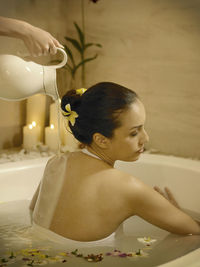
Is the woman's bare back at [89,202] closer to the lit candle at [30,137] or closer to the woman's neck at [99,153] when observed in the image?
the woman's neck at [99,153]

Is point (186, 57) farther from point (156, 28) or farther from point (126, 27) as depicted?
point (126, 27)

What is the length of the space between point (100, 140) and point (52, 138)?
131 cm

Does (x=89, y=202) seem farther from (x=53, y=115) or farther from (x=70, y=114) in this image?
(x=53, y=115)

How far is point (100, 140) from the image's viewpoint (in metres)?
1.56

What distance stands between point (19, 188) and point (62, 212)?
0.79m

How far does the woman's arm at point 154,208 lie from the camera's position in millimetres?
1513

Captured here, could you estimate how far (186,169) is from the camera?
2197mm

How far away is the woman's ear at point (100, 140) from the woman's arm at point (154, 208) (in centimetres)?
15

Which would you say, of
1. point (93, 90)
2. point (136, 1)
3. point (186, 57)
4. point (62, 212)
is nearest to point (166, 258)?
point (62, 212)

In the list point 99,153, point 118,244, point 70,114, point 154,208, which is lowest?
point 118,244

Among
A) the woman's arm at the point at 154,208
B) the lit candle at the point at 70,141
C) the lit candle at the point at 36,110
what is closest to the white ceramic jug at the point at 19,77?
the woman's arm at the point at 154,208

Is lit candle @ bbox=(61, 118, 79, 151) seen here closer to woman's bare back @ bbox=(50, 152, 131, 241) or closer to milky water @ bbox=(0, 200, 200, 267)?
milky water @ bbox=(0, 200, 200, 267)

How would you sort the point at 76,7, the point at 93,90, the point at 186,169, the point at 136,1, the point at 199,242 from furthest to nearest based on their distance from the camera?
1. the point at 76,7
2. the point at 136,1
3. the point at 186,169
4. the point at 199,242
5. the point at 93,90

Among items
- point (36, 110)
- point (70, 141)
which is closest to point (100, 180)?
point (70, 141)
